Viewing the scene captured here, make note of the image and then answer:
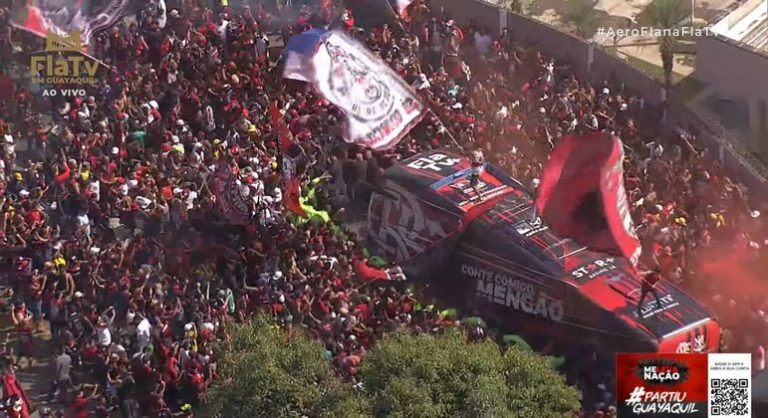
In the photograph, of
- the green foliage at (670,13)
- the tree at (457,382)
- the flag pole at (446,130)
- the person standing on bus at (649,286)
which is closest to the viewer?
the tree at (457,382)

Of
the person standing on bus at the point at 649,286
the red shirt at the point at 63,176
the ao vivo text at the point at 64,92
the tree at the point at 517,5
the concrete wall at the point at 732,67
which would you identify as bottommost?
the person standing on bus at the point at 649,286

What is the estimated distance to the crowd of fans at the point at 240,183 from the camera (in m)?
18.9

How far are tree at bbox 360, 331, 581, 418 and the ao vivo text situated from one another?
668 centimetres

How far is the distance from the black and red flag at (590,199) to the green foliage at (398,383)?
312 centimetres

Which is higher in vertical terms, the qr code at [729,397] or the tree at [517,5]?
the tree at [517,5]

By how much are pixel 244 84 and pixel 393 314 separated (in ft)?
13.3

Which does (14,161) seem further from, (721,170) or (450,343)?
(721,170)

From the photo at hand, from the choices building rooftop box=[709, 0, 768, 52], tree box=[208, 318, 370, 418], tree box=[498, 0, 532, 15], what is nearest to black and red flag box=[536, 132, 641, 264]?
tree box=[498, 0, 532, 15]

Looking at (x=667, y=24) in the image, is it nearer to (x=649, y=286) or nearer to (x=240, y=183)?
(x=649, y=286)

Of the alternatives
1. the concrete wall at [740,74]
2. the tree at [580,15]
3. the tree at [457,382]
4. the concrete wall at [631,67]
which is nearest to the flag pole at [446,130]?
the concrete wall at [631,67]

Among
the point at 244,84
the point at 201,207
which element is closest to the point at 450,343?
the point at 201,207

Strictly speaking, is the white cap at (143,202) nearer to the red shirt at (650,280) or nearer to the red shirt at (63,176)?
the red shirt at (63,176)
